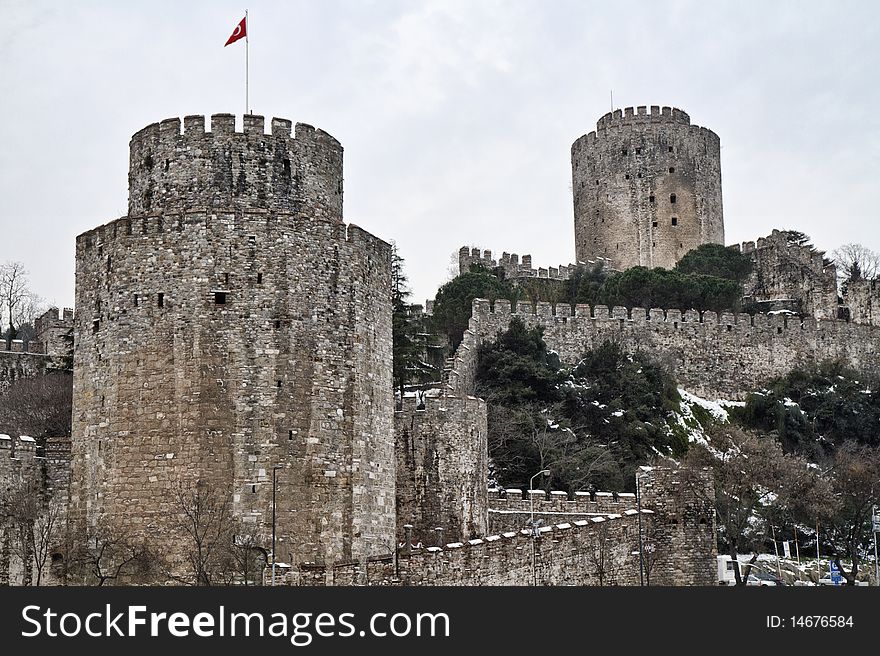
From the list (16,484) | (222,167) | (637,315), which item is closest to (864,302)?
(637,315)

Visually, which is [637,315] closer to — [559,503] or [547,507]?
[559,503]

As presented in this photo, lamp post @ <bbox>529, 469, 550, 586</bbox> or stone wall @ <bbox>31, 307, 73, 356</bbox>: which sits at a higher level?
stone wall @ <bbox>31, 307, 73, 356</bbox>

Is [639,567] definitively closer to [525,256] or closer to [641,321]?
[641,321]

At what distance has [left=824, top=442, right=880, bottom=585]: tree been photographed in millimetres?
48188

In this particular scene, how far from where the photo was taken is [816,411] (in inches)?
2589

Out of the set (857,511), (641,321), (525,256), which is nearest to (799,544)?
(857,511)

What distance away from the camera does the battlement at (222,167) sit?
39062 mm

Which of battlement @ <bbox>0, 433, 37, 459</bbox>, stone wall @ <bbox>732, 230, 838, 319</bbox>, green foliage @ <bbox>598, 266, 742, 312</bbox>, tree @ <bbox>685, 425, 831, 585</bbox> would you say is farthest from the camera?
stone wall @ <bbox>732, 230, 838, 319</bbox>

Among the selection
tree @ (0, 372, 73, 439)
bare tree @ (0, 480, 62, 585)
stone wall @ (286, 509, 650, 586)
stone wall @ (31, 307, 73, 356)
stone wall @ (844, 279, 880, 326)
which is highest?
stone wall @ (844, 279, 880, 326)

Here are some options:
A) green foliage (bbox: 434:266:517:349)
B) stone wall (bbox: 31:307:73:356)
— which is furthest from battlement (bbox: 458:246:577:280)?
stone wall (bbox: 31:307:73:356)

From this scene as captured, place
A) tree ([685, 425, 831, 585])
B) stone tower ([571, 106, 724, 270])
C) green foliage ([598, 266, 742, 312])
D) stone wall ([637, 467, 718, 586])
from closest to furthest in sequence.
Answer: stone wall ([637, 467, 718, 586]) < tree ([685, 425, 831, 585]) < green foliage ([598, 266, 742, 312]) < stone tower ([571, 106, 724, 270])

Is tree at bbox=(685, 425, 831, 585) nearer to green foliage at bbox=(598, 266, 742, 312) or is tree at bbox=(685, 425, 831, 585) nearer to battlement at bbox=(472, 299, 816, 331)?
battlement at bbox=(472, 299, 816, 331)

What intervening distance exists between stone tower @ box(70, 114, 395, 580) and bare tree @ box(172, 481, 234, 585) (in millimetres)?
127

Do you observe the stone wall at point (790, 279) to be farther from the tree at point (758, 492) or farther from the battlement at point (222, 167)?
the battlement at point (222, 167)
